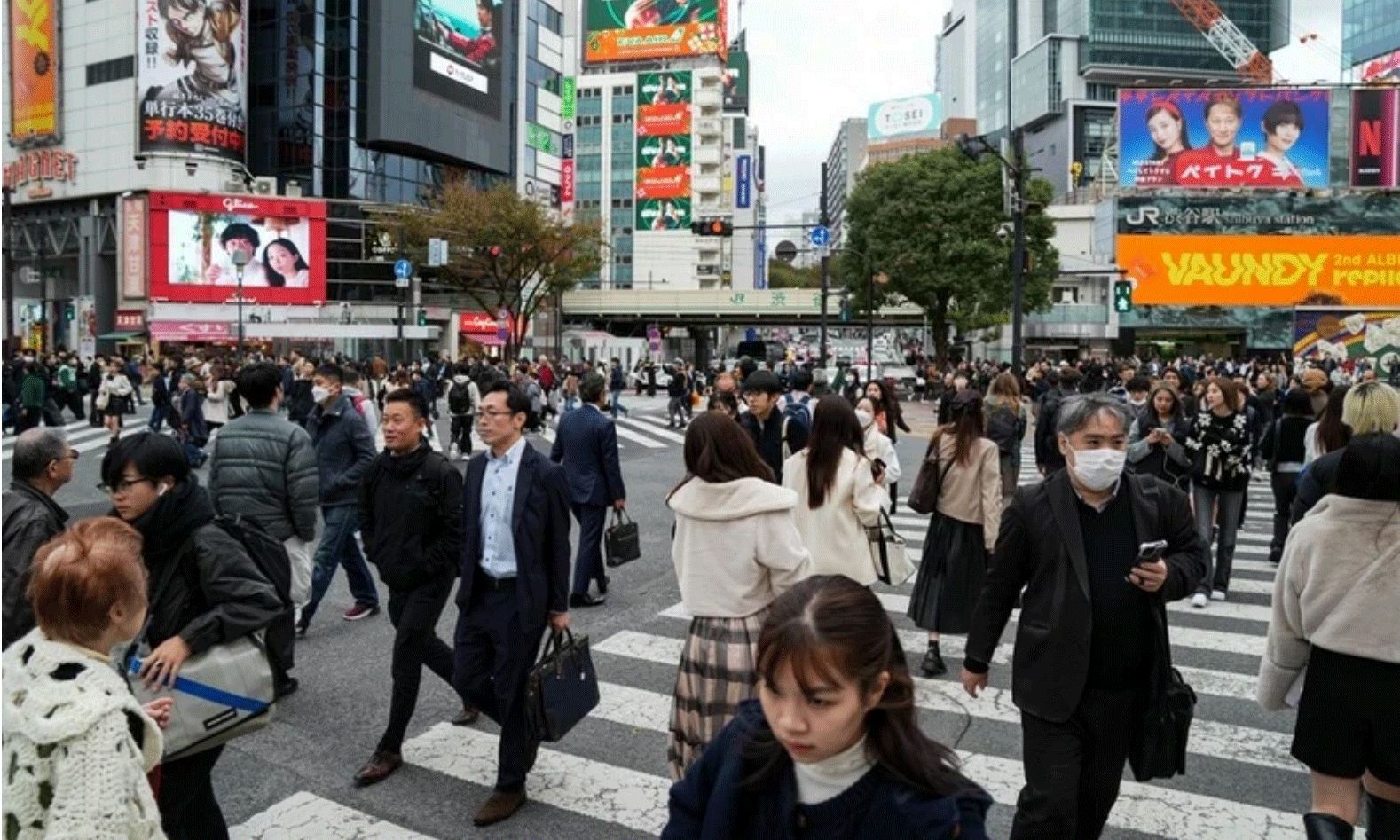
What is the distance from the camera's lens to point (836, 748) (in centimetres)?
199

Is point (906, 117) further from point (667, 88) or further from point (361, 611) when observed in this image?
point (361, 611)

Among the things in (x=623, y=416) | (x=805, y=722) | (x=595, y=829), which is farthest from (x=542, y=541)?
(x=623, y=416)

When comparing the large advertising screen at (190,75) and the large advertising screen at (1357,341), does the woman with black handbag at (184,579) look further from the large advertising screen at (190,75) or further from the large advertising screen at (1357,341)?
the large advertising screen at (190,75)

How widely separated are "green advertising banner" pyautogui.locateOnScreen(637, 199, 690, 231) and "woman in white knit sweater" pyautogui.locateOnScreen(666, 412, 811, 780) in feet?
306

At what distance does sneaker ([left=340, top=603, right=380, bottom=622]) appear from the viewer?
8008mm

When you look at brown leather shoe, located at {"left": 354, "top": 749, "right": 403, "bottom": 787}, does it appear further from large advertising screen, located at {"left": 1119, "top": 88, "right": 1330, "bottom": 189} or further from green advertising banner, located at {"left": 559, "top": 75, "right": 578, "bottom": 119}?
green advertising banner, located at {"left": 559, "top": 75, "right": 578, "bottom": 119}

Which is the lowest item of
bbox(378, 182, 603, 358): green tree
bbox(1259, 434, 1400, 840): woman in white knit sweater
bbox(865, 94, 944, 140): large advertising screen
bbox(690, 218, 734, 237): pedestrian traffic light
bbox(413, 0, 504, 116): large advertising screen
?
bbox(1259, 434, 1400, 840): woman in white knit sweater

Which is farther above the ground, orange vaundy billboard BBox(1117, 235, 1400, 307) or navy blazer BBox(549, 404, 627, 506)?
orange vaundy billboard BBox(1117, 235, 1400, 307)

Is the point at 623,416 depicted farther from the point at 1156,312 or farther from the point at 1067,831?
the point at 1156,312

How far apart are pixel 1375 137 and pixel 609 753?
6640 centimetres

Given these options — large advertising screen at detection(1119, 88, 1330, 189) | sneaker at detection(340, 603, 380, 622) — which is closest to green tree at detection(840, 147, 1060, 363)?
large advertising screen at detection(1119, 88, 1330, 189)

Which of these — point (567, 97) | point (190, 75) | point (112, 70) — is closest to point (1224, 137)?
point (567, 97)

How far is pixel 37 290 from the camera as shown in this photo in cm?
5581

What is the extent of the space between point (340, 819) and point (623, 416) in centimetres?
2653
